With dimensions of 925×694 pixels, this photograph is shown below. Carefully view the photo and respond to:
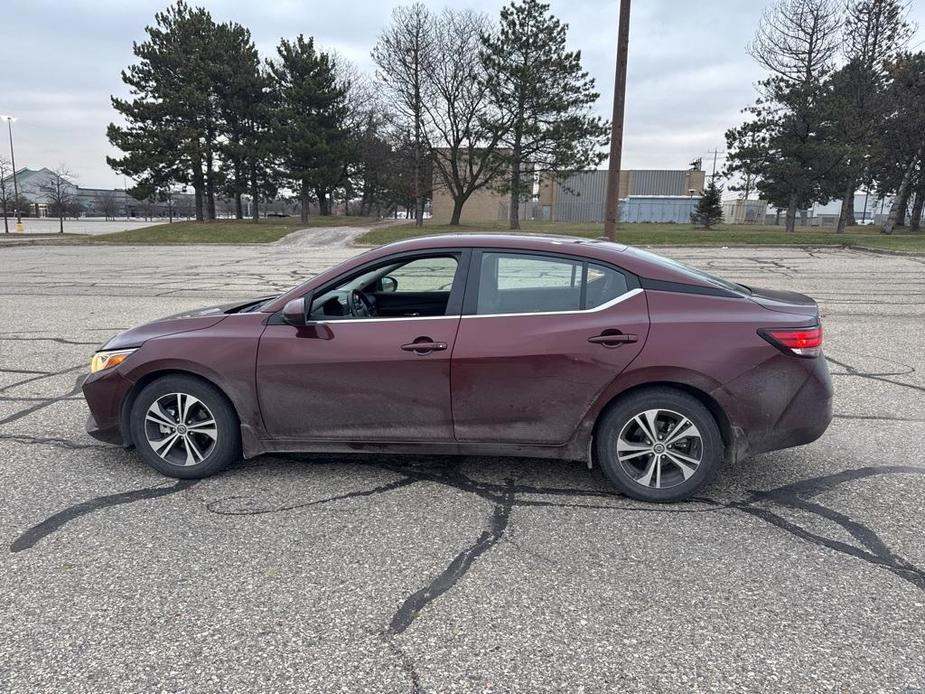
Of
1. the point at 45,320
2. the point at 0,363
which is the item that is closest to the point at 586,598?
the point at 0,363

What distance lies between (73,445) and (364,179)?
188ft

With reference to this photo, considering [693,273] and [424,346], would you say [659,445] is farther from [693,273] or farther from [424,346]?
[424,346]

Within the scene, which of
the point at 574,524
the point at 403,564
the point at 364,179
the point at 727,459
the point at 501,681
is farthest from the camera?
the point at 364,179

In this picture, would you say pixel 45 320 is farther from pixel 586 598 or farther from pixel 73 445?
pixel 586 598

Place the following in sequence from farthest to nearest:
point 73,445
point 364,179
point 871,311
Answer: point 364,179
point 871,311
point 73,445

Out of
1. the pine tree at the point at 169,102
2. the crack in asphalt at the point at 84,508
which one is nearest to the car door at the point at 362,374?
the crack in asphalt at the point at 84,508

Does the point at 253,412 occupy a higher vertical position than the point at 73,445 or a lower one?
higher

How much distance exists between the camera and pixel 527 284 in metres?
3.71

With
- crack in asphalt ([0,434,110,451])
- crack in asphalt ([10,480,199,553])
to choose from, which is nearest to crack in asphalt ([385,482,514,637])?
crack in asphalt ([10,480,199,553])

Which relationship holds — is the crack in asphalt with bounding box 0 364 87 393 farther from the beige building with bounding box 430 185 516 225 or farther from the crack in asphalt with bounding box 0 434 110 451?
the beige building with bounding box 430 185 516 225

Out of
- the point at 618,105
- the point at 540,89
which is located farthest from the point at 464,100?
the point at 618,105

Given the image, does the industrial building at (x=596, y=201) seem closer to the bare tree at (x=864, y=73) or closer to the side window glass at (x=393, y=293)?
the bare tree at (x=864, y=73)

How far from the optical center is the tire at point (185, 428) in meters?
3.79

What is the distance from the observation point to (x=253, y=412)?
12.3ft
